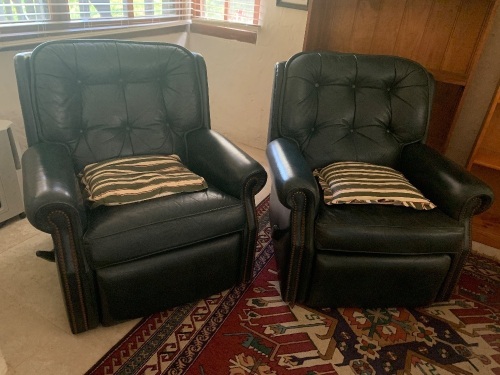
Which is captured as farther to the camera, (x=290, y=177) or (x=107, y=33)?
(x=107, y=33)

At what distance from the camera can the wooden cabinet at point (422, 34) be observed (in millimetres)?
2012

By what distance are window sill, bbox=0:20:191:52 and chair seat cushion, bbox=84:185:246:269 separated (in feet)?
3.87

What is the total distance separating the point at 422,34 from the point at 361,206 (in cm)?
121

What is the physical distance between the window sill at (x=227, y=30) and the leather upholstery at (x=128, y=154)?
1141 millimetres

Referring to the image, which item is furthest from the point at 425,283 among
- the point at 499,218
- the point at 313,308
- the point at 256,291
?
the point at 499,218

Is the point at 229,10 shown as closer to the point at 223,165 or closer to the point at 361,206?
the point at 223,165

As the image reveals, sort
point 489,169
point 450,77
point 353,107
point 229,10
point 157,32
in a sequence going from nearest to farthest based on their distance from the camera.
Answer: point 353,107
point 450,77
point 489,169
point 157,32
point 229,10

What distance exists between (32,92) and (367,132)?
4.97ft

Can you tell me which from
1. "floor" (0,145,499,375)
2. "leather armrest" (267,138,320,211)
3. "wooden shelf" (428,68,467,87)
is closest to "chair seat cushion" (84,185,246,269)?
"leather armrest" (267,138,320,211)

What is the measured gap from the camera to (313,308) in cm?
165

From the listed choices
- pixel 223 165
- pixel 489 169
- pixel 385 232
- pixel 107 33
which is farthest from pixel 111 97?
pixel 489 169

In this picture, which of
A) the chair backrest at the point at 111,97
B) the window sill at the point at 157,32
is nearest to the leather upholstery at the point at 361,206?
the chair backrest at the point at 111,97

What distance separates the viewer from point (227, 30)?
2906 millimetres

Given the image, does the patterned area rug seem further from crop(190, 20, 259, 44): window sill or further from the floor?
crop(190, 20, 259, 44): window sill
